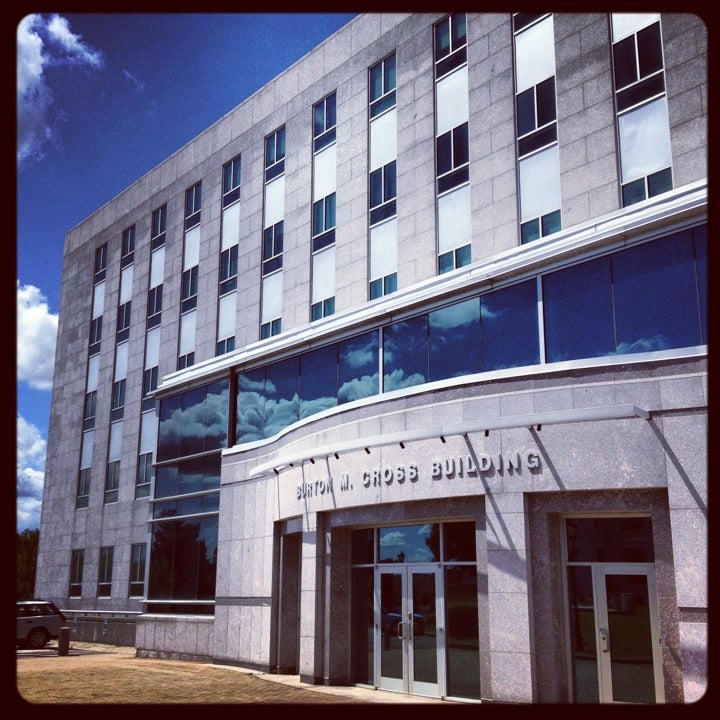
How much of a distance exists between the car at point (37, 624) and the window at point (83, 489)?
9.33 metres

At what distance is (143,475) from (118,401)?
4.79 metres

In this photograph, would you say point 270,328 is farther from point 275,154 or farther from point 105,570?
point 105,570

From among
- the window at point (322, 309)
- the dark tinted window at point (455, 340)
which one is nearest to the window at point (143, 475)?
the window at point (322, 309)

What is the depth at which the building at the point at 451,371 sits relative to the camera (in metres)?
14.2

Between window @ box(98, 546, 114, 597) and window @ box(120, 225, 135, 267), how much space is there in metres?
14.0

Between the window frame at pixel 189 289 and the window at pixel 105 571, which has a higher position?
the window frame at pixel 189 289

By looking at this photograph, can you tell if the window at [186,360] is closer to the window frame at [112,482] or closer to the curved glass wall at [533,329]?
the window frame at [112,482]

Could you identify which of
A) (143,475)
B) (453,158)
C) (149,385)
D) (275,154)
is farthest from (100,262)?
(453,158)

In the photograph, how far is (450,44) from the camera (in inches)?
946

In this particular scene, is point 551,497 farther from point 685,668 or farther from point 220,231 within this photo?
point 220,231

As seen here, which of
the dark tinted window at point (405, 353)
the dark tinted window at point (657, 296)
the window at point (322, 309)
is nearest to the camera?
the dark tinted window at point (657, 296)

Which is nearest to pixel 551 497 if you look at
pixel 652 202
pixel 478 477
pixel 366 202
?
pixel 478 477

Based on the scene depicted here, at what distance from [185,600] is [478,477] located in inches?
590
